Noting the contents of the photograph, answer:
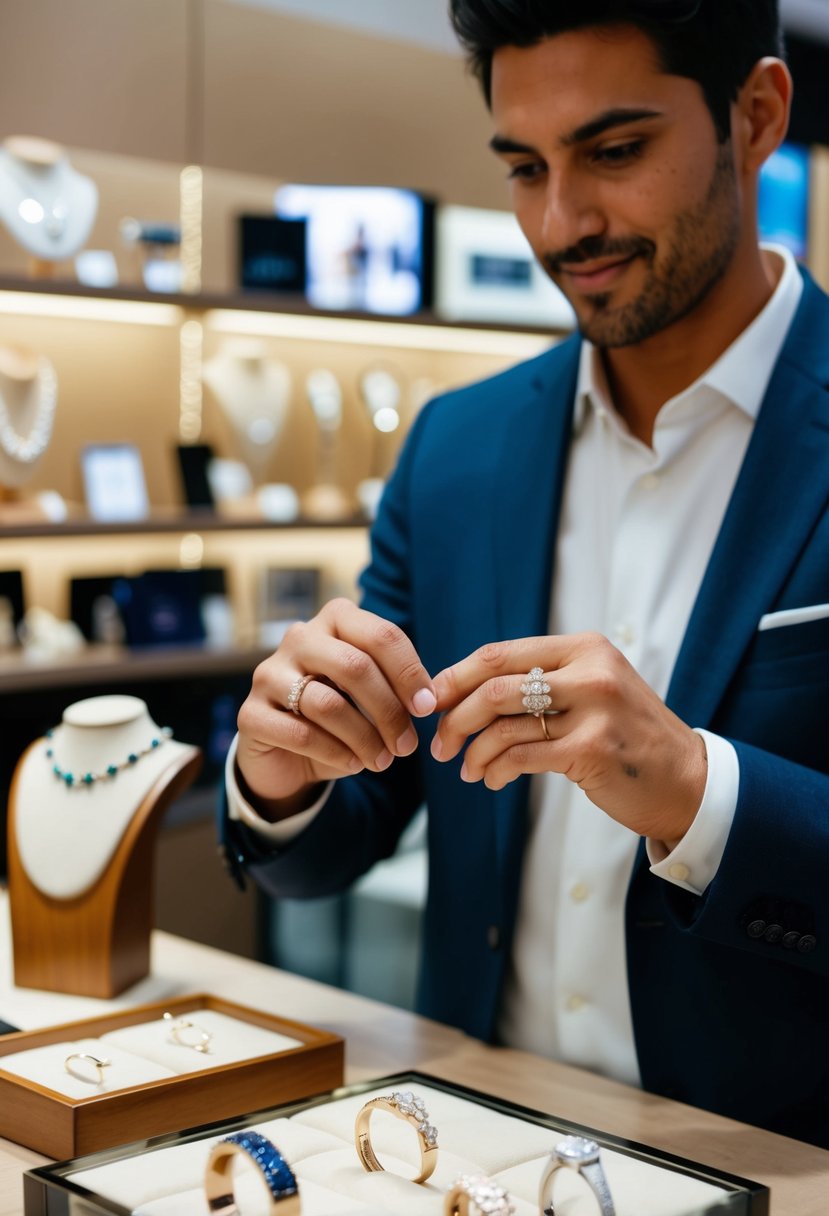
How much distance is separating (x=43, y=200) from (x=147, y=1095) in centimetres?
294

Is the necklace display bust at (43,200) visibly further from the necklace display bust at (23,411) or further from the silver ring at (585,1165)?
the silver ring at (585,1165)

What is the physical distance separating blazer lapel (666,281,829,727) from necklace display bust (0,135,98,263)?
2.63m

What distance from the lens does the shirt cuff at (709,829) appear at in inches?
46.8

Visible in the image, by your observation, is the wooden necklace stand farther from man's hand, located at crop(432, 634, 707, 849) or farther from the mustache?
the mustache

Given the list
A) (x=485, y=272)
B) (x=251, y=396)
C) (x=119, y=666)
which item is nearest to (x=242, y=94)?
(x=251, y=396)

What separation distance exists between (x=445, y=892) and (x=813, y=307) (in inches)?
29.9

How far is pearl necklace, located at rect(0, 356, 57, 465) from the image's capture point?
3.64 meters

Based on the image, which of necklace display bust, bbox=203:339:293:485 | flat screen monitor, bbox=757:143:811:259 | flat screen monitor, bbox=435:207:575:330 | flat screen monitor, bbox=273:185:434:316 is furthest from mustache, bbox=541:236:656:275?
flat screen monitor, bbox=757:143:811:259

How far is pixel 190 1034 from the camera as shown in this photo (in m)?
1.30

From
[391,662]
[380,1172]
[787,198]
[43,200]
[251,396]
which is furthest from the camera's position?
[787,198]

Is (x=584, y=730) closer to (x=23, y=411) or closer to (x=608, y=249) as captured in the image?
(x=608, y=249)

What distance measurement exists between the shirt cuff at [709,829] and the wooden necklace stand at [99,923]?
613 mm

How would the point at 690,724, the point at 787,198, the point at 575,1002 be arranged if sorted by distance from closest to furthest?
the point at 690,724 → the point at 575,1002 → the point at 787,198

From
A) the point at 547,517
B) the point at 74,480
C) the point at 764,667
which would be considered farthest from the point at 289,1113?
the point at 74,480
